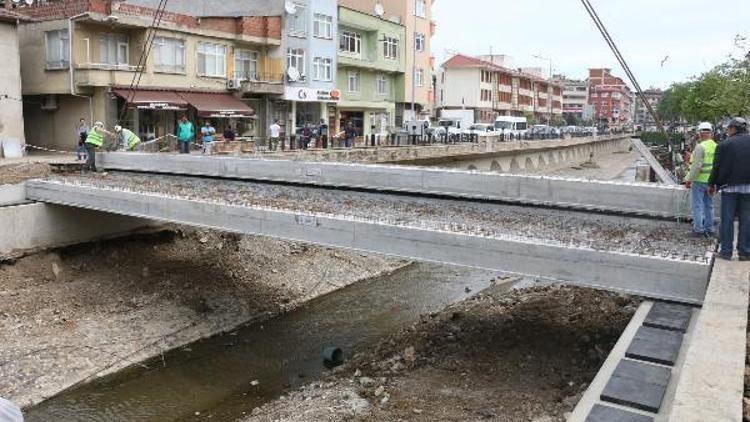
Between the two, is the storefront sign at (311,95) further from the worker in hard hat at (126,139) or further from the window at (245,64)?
the worker in hard hat at (126,139)

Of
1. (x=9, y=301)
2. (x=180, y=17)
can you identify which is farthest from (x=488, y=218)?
(x=180, y=17)

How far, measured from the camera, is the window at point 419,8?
5391 centimetres

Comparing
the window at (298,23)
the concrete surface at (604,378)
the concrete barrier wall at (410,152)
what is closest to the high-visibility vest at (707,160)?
the concrete surface at (604,378)

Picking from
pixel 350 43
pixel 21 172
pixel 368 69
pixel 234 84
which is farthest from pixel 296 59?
pixel 21 172

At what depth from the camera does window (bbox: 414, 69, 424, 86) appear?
53.8 m

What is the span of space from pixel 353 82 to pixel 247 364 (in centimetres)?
3515

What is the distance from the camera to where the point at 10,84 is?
26781 millimetres

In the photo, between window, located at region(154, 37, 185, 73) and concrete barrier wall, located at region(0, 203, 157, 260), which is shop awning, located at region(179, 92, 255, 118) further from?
concrete barrier wall, located at region(0, 203, 157, 260)

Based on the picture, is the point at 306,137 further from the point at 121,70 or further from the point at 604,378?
the point at 604,378

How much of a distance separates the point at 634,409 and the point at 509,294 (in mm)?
10412

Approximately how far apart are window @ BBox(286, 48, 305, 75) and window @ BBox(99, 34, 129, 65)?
10624mm

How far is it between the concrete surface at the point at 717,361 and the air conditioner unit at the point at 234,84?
101 ft

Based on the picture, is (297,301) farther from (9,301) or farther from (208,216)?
(9,301)

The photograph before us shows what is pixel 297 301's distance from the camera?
18.4 meters
